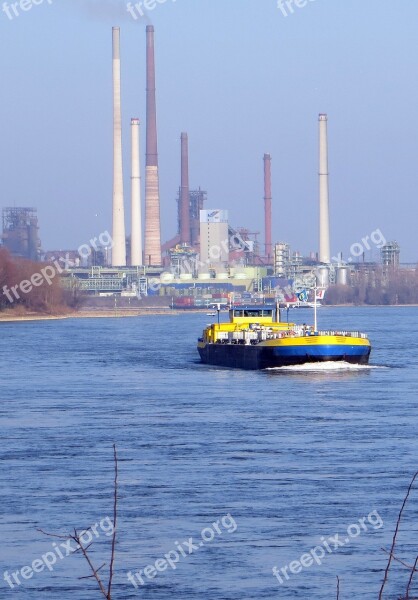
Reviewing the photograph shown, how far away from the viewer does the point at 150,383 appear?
46.4m

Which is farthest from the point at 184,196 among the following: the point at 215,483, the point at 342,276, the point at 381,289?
the point at 215,483

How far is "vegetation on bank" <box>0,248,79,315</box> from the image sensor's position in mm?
124312

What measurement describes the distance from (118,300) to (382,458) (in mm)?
156924

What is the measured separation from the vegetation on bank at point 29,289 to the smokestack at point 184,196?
173 ft

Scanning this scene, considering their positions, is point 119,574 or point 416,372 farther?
point 416,372

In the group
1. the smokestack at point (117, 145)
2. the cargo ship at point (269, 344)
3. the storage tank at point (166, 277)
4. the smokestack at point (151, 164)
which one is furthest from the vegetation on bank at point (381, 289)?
the cargo ship at point (269, 344)

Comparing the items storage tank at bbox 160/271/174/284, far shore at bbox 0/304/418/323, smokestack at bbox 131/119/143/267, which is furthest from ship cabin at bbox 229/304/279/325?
storage tank at bbox 160/271/174/284

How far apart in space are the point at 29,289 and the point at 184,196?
66.2m

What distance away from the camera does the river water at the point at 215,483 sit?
16.4 meters

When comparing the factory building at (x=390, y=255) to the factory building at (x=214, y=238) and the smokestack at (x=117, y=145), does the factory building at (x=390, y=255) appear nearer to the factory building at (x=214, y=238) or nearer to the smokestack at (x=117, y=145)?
the factory building at (x=214, y=238)

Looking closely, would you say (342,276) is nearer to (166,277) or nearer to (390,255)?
(390,255)

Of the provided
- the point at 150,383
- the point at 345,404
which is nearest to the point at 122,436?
the point at 345,404

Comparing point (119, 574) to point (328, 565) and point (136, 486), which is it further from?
point (136, 486)

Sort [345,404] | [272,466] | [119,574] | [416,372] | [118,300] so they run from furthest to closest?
1. [118,300]
2. [416,372]
3. [345,404]
4. [272,466]
5. [119,574]
